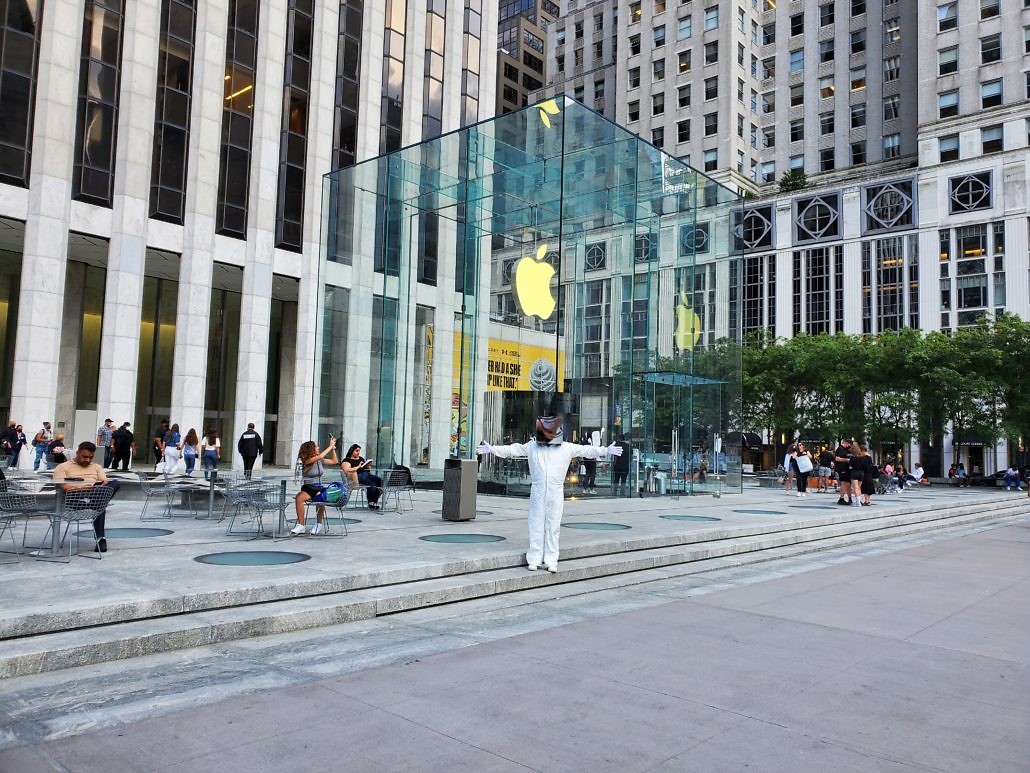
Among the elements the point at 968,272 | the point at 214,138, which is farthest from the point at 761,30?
the point at 214,138

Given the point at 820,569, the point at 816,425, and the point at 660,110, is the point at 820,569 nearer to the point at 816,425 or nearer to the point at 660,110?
the point at 816,425

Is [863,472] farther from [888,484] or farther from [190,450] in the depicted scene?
[190,450]

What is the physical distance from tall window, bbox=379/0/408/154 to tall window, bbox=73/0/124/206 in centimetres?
1171

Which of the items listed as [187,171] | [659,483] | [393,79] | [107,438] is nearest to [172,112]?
[187,171]

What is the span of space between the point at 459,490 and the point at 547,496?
451cm

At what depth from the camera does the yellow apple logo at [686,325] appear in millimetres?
22703

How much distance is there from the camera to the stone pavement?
13.4 feet

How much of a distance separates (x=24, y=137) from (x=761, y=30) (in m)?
71.5

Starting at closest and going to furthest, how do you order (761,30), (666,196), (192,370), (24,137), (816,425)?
(666,196) → (24,137) → (192,370) → (816,425) → (761,30)

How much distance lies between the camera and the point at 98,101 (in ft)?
89.6

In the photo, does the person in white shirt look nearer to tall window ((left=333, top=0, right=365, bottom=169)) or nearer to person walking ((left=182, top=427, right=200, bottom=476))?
person walking ((left=182, top=427, right=200, bottom=476))

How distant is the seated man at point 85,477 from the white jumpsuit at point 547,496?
191 inches

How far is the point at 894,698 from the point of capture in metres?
5.23

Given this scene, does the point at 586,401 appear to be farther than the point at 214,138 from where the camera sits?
No
